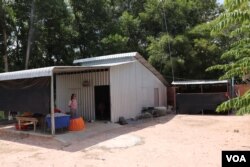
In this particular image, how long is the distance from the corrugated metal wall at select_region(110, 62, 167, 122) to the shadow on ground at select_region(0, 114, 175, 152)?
5.23 ft

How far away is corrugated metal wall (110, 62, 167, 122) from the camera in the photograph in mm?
16008

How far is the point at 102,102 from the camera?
17.7 meters

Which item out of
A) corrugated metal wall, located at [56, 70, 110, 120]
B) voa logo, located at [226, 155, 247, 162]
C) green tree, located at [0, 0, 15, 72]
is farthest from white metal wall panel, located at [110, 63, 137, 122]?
green tree, located at [0, 0, 15, 72]

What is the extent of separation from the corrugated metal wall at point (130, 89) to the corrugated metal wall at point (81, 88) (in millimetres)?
758

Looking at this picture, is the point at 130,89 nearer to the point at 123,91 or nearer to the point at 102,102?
the point at 123,91

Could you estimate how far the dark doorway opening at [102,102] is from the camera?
17406 mm

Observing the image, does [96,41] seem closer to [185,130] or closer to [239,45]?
[185,130]

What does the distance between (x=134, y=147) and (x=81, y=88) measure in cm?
745

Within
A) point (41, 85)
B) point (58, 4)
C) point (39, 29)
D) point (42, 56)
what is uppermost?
point (58, 4)

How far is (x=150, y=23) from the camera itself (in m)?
30.3

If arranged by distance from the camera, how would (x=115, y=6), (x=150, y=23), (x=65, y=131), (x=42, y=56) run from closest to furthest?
(x=65, y=131), (x=42, y=56), (x=150, y=23), (x=115, y=6)

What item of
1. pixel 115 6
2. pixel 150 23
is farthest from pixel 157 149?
pixel 115 6

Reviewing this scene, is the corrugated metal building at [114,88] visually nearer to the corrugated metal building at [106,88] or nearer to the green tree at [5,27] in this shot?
the corrugated metal building at [106,88]

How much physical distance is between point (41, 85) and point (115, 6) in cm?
2210
